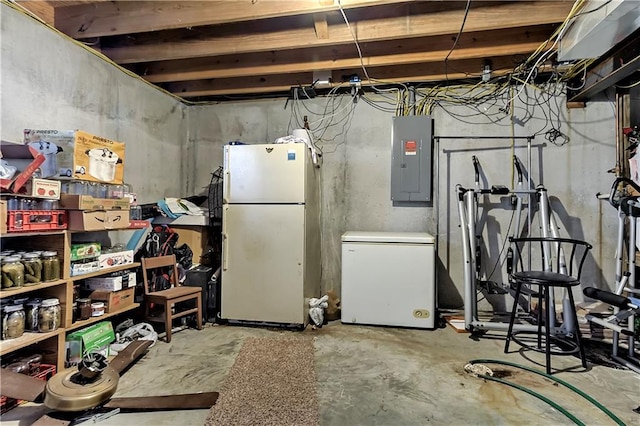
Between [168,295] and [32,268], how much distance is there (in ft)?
3.34

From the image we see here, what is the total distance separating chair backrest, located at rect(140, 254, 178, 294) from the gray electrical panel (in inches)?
95.3

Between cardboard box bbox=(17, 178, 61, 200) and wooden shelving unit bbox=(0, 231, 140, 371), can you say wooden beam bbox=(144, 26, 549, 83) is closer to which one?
cardboard box bbox=(17, 178, 61, 200)

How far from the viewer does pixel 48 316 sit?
2.02 m

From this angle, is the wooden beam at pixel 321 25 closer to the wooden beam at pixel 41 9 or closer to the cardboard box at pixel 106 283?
the wooden beam at pixel 41 9

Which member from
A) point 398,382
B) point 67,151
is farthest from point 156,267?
point 398,382

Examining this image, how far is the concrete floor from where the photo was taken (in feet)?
5.83

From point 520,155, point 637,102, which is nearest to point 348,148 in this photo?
point 520,155

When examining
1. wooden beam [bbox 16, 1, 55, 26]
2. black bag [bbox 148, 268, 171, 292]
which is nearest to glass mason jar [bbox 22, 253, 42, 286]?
black bag [bbox 148, 268, 171, 292]

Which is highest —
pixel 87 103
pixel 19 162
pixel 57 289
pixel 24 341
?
pixel 87 103

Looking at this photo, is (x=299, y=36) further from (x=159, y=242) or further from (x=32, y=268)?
(x=32, y=268)

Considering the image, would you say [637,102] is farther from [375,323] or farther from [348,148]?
[375,323]

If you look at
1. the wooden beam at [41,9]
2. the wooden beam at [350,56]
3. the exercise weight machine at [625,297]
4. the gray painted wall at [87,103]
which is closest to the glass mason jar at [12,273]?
the gray painted wall at [87,103]

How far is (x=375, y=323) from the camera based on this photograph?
319 cm

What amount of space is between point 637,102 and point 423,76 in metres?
2.00
